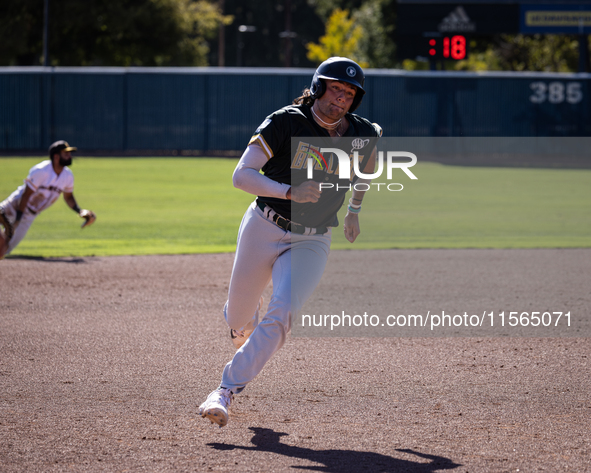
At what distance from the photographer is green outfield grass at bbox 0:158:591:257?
1243cm

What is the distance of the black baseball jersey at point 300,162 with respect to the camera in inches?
169

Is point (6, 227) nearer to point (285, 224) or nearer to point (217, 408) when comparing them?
point (285, 224)

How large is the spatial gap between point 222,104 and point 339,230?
17878 millimetres

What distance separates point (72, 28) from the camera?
130ft

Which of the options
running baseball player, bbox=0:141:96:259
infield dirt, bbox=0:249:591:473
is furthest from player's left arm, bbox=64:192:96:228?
infield dirt, bbox=0:249:591:473

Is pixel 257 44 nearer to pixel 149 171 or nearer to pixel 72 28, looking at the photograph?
pixel 72 28

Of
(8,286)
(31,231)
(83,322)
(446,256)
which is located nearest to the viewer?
(83,322)

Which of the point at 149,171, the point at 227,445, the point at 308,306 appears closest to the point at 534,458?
the point at 227,445

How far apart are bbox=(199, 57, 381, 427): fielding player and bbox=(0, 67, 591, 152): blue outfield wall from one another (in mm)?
26663

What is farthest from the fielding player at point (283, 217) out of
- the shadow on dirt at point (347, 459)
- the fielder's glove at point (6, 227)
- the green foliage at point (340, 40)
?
the green foliage at point (340, 40)

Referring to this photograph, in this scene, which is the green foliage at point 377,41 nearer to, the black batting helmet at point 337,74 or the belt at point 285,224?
the black batting helmet at point 337,74

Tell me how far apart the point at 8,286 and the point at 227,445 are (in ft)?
18.3

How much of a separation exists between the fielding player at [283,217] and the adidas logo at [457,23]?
90.2 ft

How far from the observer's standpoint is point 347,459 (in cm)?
379
